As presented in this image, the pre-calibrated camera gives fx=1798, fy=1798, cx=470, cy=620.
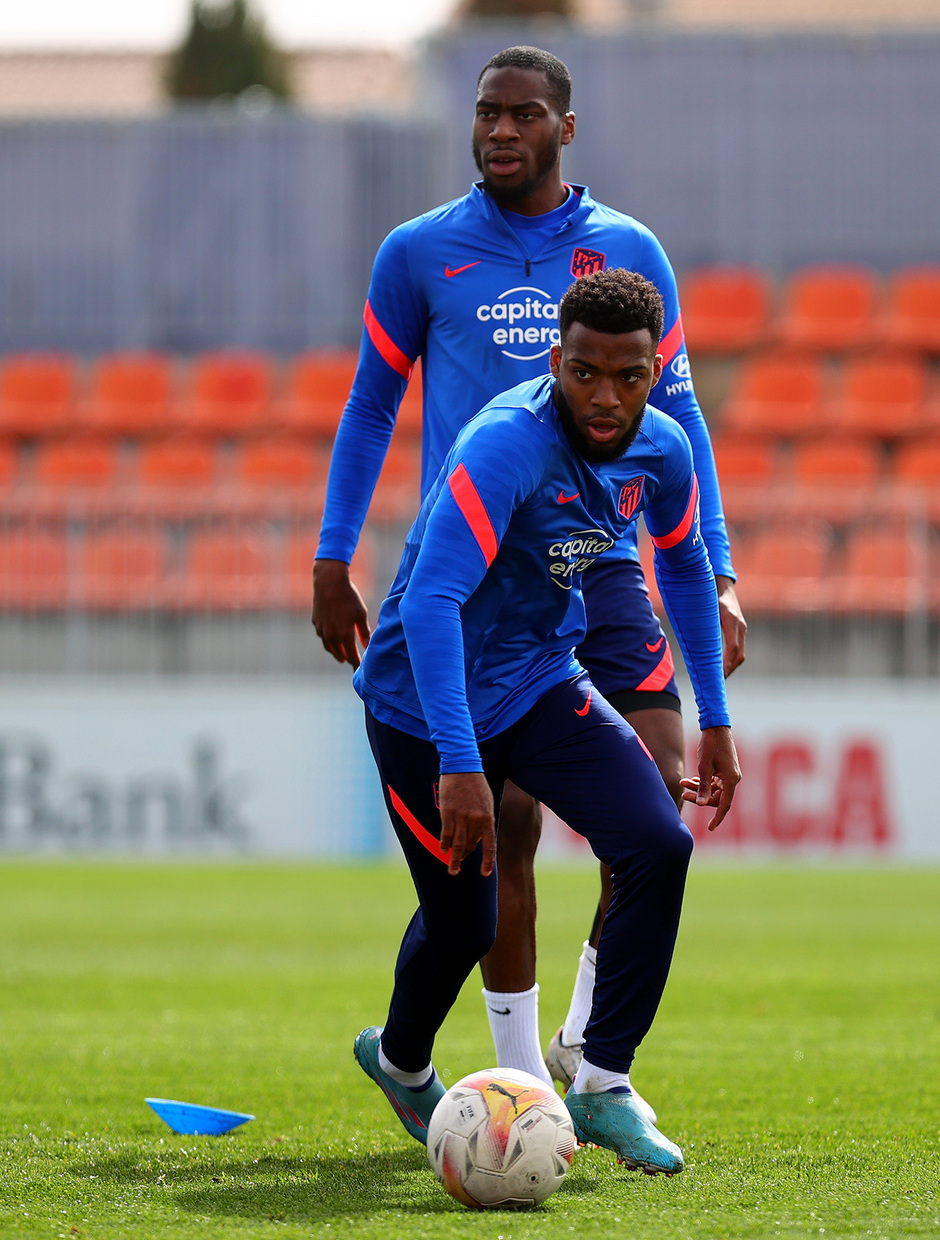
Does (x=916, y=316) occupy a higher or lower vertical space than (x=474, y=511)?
higher

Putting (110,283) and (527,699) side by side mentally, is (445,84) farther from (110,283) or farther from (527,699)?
(527,699)

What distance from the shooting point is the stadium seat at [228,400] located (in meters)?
18.3

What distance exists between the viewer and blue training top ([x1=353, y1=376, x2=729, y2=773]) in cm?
357

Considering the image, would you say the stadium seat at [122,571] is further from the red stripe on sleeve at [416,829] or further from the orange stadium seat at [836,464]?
the red stripe on sleeve at [416,829]

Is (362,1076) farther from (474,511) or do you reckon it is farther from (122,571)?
(122,571)

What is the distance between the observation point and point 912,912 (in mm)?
10195

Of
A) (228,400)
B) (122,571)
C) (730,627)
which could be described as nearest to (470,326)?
(730,627)

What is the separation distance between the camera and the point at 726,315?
61.9 feet

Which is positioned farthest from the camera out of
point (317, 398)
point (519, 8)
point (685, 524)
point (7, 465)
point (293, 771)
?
point (519, 8)

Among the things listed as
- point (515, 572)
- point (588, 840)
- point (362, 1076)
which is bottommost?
point (362, 1076)

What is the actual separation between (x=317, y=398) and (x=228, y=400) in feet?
3.28

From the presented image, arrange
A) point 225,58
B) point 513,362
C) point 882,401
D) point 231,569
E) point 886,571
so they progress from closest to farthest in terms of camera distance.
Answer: point 513,362 → point 886,571 → point 231,569 → point 882,401 → point 225,58

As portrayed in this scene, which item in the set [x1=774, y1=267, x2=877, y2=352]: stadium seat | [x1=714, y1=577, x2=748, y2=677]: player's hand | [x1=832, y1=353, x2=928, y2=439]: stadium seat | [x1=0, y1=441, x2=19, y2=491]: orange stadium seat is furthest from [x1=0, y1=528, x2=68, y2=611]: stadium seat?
[x1=714, y1=577, x2=748, y2=677]: player's hand

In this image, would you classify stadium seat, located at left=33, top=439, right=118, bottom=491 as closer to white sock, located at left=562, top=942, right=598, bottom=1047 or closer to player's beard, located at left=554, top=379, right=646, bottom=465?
white sock, located at left=562, top=942, right=598, bottom=1047
